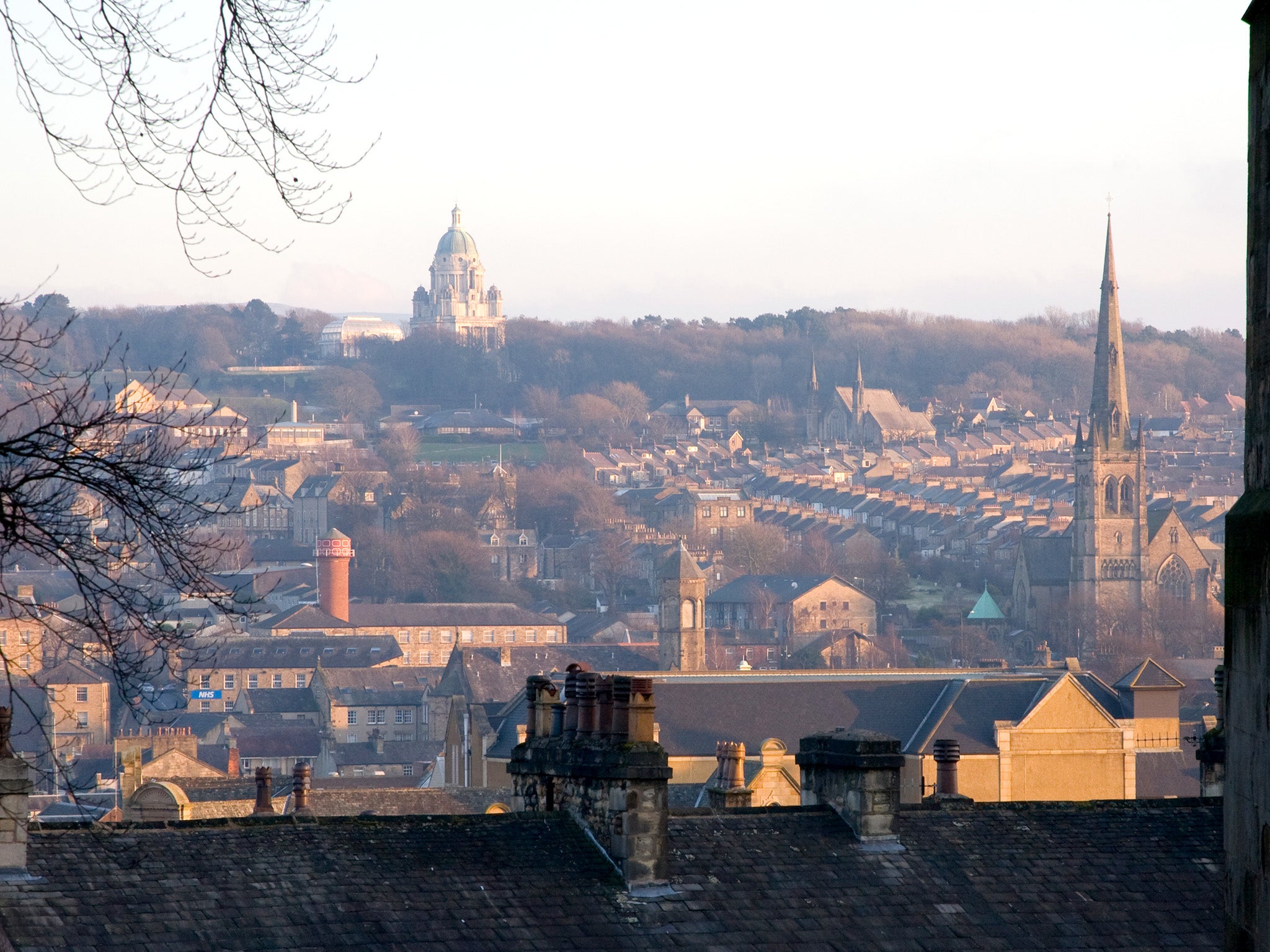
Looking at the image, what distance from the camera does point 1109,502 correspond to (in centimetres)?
15062

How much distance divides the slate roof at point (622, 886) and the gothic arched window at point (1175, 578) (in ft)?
445

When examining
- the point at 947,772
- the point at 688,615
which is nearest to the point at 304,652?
the point at 688,615

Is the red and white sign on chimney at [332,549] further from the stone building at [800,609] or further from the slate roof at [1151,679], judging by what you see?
the slate roof at [1151,679]

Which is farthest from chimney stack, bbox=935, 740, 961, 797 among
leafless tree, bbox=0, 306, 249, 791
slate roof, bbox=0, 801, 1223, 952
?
leafless tree, bbox=0, 306, 249, 791

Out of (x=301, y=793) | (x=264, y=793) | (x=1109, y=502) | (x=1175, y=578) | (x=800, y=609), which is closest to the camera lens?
(x=301, y=793)

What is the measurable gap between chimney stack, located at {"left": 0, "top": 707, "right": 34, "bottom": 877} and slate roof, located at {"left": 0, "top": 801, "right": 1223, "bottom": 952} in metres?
0.17

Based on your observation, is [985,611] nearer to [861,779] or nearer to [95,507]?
[861,779]

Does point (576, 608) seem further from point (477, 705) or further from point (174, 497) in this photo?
point (174, 497)

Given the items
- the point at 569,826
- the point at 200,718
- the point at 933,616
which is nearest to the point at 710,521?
the point at 933,616

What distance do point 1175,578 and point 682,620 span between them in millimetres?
51361

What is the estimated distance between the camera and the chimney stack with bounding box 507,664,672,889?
13.7 m

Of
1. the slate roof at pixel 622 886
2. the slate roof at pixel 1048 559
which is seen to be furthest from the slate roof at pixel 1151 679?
the slate roof at pixel 1048 559

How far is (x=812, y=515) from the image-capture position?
190250 millimetres

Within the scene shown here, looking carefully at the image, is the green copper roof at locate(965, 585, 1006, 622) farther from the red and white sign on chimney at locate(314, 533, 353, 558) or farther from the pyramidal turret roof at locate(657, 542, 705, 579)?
the red and white sign on chimney at locate(314, 533, 353, 558)
